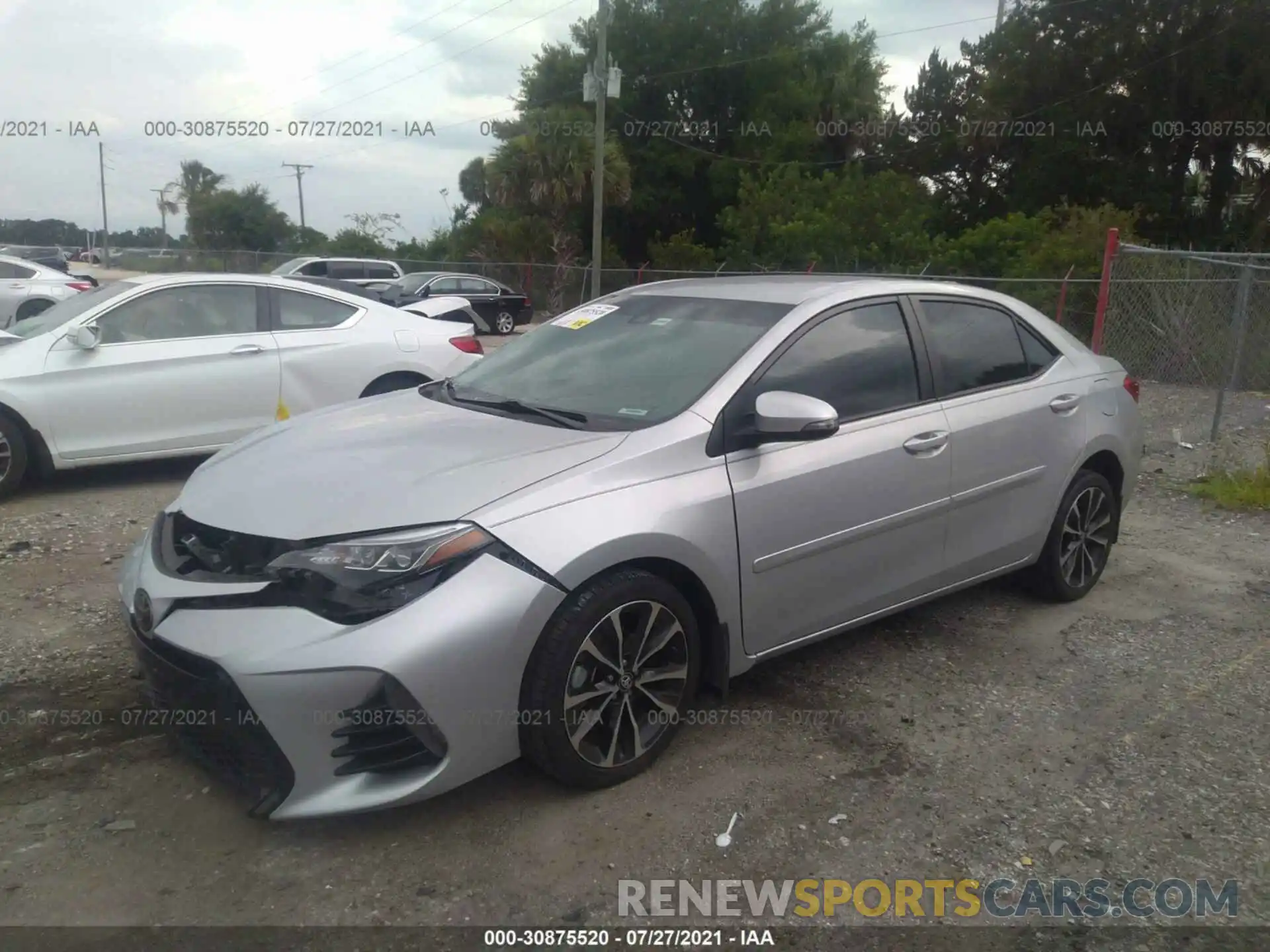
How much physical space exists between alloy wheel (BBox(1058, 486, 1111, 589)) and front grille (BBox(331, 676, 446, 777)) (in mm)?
3332

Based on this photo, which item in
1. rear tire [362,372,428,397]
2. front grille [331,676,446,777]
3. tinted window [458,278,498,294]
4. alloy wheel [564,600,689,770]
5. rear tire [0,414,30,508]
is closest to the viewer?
front grille [331,676,446,777]

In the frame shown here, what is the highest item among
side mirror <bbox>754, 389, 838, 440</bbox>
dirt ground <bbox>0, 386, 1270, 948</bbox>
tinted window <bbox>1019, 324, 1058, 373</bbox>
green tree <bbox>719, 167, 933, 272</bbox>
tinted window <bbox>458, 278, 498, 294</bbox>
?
green tree <bbox>719, 167, 933, 272</bbox>

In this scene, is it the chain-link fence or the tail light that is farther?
the chain-link fence

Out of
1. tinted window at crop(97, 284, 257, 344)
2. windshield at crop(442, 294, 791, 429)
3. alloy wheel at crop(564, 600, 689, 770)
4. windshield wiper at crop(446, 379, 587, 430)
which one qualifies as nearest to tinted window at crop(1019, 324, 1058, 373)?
windshield at crop(442, 294, 791, 429)

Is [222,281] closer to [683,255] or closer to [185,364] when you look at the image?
[185,364]

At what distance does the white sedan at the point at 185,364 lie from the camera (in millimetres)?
6648

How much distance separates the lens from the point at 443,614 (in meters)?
2.92

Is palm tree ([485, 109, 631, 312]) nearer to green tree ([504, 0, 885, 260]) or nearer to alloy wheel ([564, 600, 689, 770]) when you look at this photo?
green tree ([504, 0, 885, 260])

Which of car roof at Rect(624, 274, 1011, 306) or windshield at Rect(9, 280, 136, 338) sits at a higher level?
car roof at Rect(624, 274, 1011, 306)

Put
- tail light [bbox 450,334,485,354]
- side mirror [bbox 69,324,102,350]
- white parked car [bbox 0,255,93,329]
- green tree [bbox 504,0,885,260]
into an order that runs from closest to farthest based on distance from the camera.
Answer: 1. side mirror [bbox 69,324,102,350]
2. tail light [bbox 450,334,485,354]
3. white parked car [bbox 0,255,93,329]
4. green tree [bbox 504,0,885,260]

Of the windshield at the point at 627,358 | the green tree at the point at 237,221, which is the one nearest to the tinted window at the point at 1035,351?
the windshield at the point at 627,358

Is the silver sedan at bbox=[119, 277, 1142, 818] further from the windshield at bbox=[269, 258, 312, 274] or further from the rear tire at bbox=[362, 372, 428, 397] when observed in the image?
the windshield at bbox=[269, 258, 312, 274]

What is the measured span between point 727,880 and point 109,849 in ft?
5.80

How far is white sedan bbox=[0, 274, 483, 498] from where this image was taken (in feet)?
21.8
